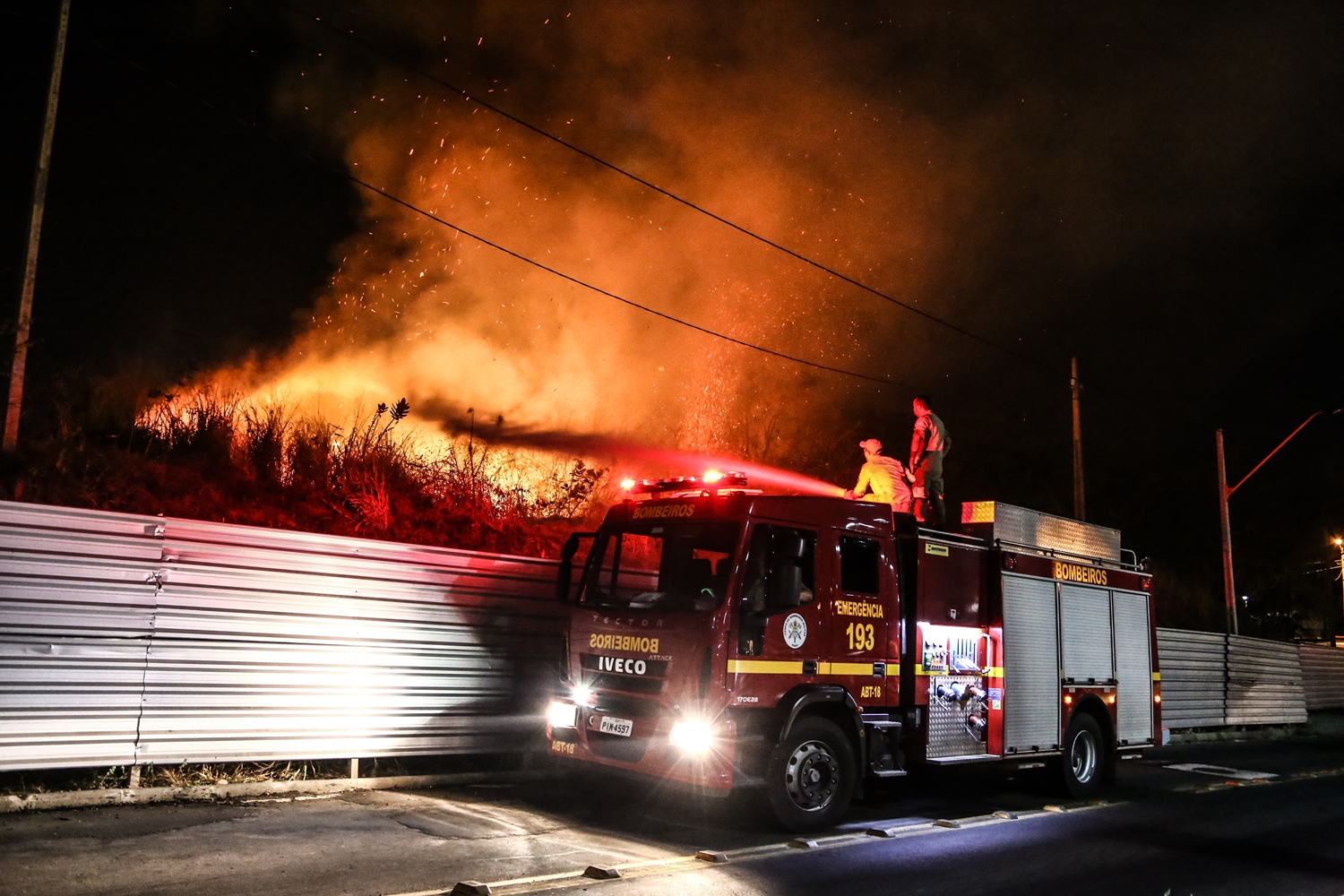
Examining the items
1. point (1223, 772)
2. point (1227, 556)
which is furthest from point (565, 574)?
point (1227, 556)

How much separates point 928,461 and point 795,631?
3.52m

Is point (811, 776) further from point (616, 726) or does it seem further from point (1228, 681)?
point (1228, 681)

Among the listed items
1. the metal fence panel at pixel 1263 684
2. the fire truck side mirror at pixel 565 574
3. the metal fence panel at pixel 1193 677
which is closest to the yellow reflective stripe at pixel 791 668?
the fire truck side mirror at pixel 565 574

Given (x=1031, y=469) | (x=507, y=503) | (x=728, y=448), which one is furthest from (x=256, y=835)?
(x=1031, y=469)

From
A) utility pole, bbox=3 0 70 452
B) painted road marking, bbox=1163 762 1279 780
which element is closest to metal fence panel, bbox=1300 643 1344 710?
painted road marking, bbox=1163 762 1279 780

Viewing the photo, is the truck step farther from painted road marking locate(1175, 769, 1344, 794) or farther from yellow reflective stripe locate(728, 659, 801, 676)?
painted road marking locate(1175, 769, 1344, 794)

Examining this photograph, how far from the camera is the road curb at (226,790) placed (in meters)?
6.44

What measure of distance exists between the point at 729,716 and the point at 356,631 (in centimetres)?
330

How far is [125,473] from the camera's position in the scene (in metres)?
11.3

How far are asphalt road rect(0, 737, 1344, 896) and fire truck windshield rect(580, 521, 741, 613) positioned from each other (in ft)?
5.51

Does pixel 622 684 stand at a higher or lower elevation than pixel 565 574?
lower

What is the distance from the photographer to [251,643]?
7.60 metres

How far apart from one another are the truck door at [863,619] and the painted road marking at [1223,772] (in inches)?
275

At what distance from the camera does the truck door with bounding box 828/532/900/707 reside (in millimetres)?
7797
